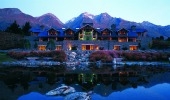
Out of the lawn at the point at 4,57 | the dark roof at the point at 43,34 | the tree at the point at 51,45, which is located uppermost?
the dark roof at the point at 43,34

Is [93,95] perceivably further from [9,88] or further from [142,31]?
[142,31]

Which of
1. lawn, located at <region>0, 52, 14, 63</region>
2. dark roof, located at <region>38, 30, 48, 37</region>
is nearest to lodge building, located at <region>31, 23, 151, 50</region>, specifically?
dark roof, located at <region>38, 30, 48, 37</region>

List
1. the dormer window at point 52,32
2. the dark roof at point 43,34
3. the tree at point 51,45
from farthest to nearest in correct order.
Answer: the dormer window at point 52,32 < the dark roof at point 43,34 < the tree at point 51,45

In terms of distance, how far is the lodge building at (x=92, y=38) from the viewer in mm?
77500

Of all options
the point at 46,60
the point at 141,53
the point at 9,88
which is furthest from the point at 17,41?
the point at 9,88

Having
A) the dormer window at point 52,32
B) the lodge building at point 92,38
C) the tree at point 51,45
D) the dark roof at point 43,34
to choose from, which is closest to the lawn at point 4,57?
the tree at point 51,45

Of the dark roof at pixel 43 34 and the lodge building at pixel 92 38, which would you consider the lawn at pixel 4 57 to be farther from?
the dark roof at pixel 43 34

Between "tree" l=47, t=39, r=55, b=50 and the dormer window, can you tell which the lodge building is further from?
"tree" l=47, t=39, r=55, b=50

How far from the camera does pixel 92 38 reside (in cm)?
8275

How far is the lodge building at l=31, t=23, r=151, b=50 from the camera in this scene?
77.5m

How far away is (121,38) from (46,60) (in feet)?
103

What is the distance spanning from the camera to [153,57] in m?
61.7

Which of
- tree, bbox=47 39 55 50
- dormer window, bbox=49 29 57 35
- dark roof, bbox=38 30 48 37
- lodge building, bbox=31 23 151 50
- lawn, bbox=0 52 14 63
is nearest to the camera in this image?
lawn, bbox=0 52 14 63

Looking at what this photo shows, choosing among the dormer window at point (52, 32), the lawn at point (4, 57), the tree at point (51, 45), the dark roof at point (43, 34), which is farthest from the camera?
the dormer window at point (52, 32)
